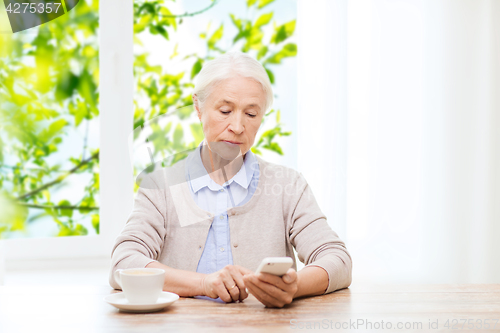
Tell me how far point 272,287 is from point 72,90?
61.0 inches

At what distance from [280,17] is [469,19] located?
0.86 m

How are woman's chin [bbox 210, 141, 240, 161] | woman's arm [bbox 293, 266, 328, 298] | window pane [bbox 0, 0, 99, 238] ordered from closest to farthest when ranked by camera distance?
woman's arm [bbox 293, 266, 328, 298]
woman's chin [bbox 210, 141, 240, 161]
window pane [bbox 0, 0, 99, 238]

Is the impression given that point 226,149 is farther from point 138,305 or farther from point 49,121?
point 49,121

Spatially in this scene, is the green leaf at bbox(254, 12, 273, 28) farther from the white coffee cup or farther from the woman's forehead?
the white coffee cup

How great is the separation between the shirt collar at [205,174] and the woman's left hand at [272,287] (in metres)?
0.51

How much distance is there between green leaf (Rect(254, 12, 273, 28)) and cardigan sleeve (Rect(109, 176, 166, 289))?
117 cm

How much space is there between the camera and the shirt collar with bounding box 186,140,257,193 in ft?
4.85

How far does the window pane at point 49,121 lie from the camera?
207 cm

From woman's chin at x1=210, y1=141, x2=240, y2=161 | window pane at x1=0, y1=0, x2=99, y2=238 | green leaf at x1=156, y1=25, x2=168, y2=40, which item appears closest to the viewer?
woman's chin at x1=210, y1=141, x2=240, y2=161

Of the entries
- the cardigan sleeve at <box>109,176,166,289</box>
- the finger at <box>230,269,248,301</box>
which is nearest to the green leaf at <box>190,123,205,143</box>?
the cardigan sleeve at <box>109,176,166,289</box>

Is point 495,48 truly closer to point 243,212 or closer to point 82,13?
point 243,212

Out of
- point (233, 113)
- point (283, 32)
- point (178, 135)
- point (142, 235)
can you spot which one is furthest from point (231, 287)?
point (283, 32)

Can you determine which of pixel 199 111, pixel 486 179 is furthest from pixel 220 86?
pixel 486 179

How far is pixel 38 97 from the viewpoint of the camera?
2.10 m
